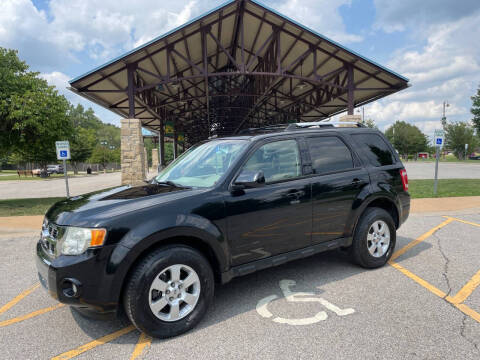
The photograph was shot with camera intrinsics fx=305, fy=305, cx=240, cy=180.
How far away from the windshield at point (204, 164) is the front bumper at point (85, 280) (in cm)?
120

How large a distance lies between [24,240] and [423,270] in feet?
24.0

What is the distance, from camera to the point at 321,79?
14.6m

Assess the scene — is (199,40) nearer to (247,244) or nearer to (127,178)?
(127,178)

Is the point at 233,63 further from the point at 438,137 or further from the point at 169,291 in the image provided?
the point at 169,291

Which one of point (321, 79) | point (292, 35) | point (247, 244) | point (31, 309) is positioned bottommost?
point (31, 309)

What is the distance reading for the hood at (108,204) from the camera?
260cm

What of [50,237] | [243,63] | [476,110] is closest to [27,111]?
[243,63]

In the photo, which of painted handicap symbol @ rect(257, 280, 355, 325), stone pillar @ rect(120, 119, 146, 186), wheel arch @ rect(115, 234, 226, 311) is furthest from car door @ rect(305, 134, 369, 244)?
stone pillar @ rect(120, 119, 146, 186)

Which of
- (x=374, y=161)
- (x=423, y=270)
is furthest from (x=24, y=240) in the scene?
(x=423, y=270)

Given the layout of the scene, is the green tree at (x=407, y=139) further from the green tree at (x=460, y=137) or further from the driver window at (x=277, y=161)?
the driver window at (x=277, y=161)

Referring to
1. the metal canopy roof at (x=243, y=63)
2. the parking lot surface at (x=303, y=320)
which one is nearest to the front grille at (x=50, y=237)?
the parking lot surface at (x=303, y=320)

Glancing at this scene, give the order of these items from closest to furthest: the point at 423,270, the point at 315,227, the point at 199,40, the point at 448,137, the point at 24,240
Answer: the point at 315,227
the point at 423,270
the point at 24,240
the point at 199,40
the point at 448,137

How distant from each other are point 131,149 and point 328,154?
11.9m

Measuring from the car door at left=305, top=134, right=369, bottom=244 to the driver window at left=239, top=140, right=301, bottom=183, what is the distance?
0.80 feet
